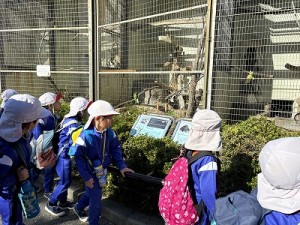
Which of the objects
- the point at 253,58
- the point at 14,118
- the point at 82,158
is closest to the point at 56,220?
the point at 82,158

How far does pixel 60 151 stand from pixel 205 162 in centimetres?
220

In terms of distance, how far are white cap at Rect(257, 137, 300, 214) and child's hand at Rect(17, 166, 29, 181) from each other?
1.92m

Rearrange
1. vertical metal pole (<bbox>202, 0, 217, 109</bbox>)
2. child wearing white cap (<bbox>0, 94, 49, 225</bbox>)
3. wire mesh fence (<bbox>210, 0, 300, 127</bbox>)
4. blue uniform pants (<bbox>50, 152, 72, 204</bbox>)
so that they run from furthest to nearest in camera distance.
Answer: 1. wire mesh fence (<bbox>210, 0, 300, 127</bbox>)
2. vertical metal pole (<bbox>202, 0, 217, 109</bbox>)
3. blue uniform pants (<bbox>50, 152, 72, 204</bbox>)
4. child wearing white cap (<bbox>0, 94, 49, 225</bbox>)

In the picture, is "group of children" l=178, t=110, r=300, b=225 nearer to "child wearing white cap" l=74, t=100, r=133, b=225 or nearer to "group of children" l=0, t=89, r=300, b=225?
"group of children" l=0, t=89, r=300, b=225

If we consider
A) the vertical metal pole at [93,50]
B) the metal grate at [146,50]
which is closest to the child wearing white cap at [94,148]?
the metal grate at [146,50]

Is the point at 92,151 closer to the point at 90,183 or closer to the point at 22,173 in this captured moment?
the point at 90,183

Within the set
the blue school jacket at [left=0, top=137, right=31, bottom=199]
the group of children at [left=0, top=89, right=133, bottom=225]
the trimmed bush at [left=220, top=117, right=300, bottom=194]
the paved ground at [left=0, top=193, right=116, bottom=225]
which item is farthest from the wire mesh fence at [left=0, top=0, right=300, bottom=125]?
the blue school jacket at [left=0, top=137, right=31, bottom=199]

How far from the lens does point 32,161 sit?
2.97 metres

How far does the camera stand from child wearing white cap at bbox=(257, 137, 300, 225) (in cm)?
158

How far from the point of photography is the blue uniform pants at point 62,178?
150 inches

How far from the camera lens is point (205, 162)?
2305 millimetres

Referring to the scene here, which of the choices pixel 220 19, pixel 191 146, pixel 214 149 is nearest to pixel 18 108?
pixel 191 146

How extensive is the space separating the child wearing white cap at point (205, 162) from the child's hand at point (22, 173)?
1400 millimetres

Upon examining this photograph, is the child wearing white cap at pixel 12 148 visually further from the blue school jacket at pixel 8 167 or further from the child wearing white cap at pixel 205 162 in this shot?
the child wearing white cap at pixel 205 162
